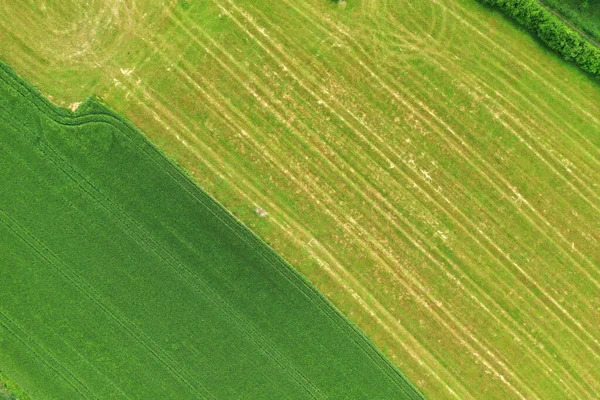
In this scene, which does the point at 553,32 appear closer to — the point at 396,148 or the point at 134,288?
the point at 396,148

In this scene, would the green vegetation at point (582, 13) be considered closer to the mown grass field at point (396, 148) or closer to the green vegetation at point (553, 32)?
the green vegetation at point (553, 32)

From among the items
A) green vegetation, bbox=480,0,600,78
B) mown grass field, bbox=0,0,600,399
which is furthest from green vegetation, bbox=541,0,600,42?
mown grass field, bbox=0,0,600,399

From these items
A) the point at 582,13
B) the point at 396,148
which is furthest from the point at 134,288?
the point at 582,13

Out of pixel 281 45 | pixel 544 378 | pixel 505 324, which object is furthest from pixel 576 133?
pixel 281 45

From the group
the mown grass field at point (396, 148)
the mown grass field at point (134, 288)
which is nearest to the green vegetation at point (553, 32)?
the mown grass field at point (396, 148)

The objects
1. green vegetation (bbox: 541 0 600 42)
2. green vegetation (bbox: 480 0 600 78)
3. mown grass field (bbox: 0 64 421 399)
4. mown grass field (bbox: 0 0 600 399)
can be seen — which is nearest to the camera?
mown grass field (bbox: 0 64 421 399)

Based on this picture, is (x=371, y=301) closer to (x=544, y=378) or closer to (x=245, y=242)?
(x=245, y=242)

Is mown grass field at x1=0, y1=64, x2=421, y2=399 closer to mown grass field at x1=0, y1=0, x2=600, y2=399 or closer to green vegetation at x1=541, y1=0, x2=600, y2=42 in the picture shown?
mown grass field at x1=0, y1=0, x2=600, y2=399
